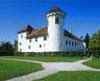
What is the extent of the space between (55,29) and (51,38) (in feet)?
10.6

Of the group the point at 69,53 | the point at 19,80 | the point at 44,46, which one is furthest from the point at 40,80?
the point at 44,46

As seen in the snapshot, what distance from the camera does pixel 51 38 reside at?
48.2 meters

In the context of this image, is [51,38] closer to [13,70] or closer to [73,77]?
[13,70]

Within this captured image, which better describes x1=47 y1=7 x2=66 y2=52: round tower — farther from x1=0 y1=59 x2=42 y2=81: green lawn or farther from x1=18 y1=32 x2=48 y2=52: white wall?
x1=0 y1=59 x2=42 y2=81: green lawn

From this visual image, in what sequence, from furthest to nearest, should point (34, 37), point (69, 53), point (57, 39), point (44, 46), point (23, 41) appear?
1. point (23, 41)
2. point (34, 37)
3. point (44, 46)
4. point (57, 39)
5. point (69, 53)

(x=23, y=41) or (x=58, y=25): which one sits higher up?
(x=58, y=25)

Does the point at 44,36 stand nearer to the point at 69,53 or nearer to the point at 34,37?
the point at 34,37

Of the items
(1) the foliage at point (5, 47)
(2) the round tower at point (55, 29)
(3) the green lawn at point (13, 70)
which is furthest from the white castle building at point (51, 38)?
(3) the green lawn at point (13, 70)

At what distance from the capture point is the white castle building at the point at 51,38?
47.8 m

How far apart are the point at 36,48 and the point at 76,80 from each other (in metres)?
45.9

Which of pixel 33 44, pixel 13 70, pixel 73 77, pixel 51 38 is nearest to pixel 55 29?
pixel 51 38

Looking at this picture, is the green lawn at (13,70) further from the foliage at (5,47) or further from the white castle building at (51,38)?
the foliage at (5,47)

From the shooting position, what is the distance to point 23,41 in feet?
194

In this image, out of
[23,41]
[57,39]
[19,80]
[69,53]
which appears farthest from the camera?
[23,41]
